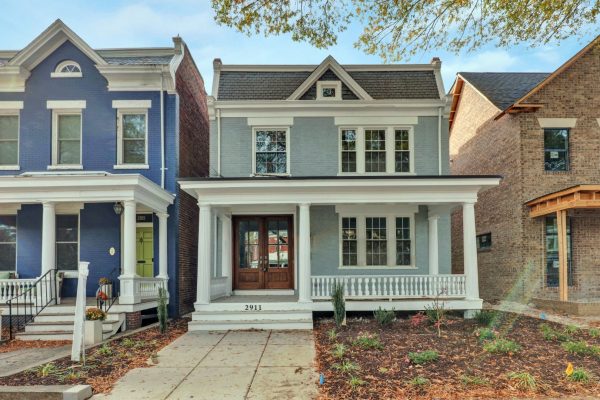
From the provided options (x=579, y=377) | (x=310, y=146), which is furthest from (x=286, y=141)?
(x=579, y=377)

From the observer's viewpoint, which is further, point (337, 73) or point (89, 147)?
point (337, 73)

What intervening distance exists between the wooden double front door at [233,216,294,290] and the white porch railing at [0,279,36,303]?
528cm

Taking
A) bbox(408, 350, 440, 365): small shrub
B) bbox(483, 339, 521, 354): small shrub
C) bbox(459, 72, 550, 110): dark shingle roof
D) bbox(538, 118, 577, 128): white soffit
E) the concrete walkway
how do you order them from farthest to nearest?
bbox(459, 72, 550, 110): dark shingle roof < bbox(538, 118, 577, 128): white soffit < bbox(483, 339, 521, 354): small shrub < bbox(408, 350, 440, 365): small shrub < the concrete walkway

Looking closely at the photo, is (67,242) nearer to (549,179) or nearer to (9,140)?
(9,140)

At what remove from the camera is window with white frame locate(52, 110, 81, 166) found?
12.9 metres

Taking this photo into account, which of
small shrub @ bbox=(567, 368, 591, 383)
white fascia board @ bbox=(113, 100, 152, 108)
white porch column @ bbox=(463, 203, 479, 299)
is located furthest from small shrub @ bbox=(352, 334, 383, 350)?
white fascia board @ bbox=(113, 100, 152, 108)

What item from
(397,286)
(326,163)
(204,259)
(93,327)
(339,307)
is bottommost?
(93,327)

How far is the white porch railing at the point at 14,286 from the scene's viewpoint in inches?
432

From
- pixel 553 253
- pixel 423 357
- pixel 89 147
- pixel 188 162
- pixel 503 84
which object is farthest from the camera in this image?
pixel 503 84

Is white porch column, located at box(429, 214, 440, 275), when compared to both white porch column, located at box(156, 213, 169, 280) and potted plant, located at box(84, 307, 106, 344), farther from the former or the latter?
potted plant, located at box(84, 307, 106, 344)

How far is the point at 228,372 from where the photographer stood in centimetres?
683

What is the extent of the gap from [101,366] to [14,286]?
17.9ft

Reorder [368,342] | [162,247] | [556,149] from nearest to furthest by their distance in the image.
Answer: [368,342], [162,247], [556,149]

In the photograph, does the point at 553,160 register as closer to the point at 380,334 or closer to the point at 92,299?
the point at 380,334
